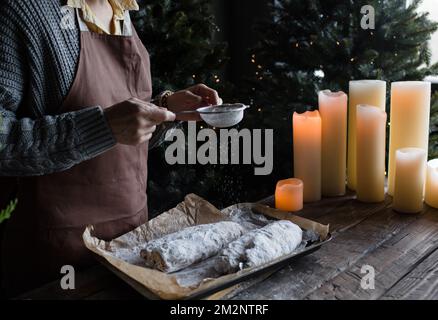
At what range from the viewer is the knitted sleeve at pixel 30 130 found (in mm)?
953

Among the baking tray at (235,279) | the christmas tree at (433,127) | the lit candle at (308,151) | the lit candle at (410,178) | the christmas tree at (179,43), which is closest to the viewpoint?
the baking tray at (235,279)

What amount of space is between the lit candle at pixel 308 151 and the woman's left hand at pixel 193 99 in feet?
0.81

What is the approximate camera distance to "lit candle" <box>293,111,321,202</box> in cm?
134

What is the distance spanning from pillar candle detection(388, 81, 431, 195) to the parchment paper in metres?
0.45

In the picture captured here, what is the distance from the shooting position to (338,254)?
40.1 inches

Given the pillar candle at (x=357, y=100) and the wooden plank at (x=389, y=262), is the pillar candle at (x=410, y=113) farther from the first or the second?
the wooden plank at (x=389, y=262)

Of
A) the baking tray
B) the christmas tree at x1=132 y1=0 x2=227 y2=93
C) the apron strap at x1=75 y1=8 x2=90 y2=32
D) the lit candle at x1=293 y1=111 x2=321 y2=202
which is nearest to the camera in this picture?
the baking tray

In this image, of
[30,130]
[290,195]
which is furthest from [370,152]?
[30,130]

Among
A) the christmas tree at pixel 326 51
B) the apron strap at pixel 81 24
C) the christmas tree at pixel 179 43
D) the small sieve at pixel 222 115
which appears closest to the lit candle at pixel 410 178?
Answer: the small sieve at pixel 222 115

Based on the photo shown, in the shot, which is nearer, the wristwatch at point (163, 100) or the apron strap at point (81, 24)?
the apron strap at point (81, 24)

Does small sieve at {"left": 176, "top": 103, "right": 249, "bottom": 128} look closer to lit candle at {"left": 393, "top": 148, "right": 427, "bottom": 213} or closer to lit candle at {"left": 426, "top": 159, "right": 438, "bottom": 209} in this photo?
lit candle at {"left": 393, "top": 148, "right": 427, "bottom": 213}

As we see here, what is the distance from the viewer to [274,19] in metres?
2.13

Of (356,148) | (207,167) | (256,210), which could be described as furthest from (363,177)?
(207,167)

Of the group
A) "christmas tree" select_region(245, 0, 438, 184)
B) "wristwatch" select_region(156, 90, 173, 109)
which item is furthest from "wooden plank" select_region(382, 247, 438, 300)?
"christmas tree" select_region(245, 0, 438, 184)
